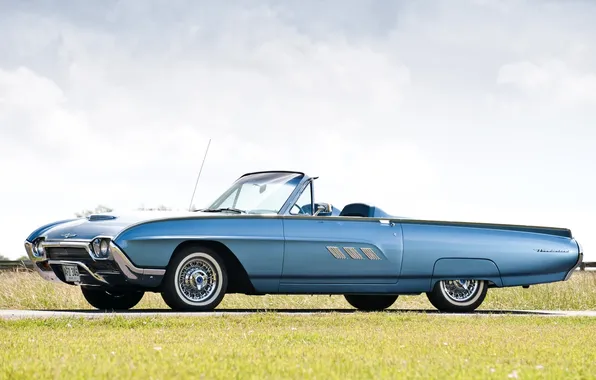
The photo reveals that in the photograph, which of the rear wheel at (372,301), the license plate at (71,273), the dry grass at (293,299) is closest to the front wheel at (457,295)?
the rear wheel at (372,301)

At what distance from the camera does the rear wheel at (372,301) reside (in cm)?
1476

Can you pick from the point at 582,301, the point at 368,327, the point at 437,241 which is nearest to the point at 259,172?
the point at 437,241

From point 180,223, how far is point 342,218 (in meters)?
2.21

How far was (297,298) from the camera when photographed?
17.3 metres

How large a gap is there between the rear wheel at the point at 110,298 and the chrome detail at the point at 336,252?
2934 millimetres

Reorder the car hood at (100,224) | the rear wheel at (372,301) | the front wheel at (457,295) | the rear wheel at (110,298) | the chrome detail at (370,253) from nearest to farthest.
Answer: the car hood at (100,224) → the chrome detail at (370,253) → the rear wheel at (110,298) → the front wheel at (457,295) → the rear wheel at (372,301)

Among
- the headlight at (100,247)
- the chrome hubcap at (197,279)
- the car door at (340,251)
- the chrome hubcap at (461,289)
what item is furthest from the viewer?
the chrome hubcap at (461,289)

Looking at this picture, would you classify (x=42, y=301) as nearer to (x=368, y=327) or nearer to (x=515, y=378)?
(x=368, y=327)

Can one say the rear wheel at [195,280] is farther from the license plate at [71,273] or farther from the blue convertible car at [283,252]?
the license plate at [71,273]

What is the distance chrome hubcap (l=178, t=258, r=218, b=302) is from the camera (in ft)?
38.6

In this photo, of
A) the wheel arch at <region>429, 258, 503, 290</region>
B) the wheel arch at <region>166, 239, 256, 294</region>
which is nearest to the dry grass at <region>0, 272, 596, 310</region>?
the wheel arch at <region>429, 258, 503, 290</region>

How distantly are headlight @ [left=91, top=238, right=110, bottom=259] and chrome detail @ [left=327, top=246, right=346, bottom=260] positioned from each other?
284 cm

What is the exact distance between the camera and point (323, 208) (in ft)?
41.2

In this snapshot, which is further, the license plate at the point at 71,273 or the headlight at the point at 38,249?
the headlight at the point at 38,249
